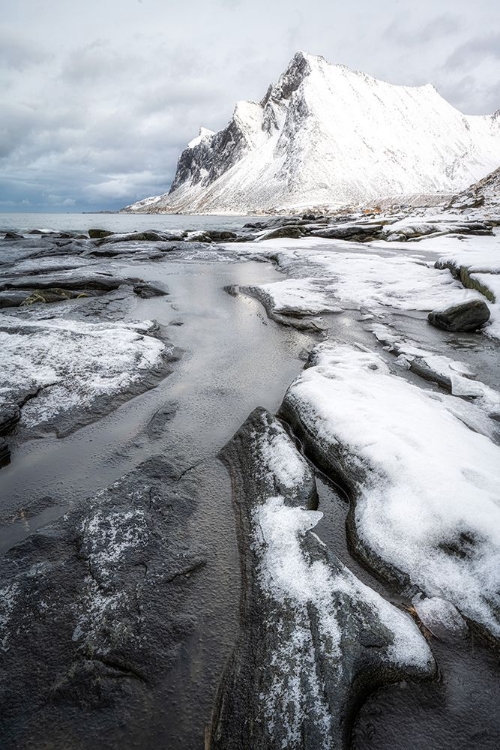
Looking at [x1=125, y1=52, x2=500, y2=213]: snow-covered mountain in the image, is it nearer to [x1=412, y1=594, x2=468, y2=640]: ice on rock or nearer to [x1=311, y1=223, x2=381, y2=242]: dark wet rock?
[x1=311, y1=223, x2=381, y2=242]: dark wet rock

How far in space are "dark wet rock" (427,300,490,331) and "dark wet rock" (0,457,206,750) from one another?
617cm

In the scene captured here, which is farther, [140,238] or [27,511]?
[140,238]

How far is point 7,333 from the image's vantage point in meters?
6.48

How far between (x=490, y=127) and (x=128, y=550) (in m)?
238

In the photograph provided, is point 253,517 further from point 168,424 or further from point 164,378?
point 164,378

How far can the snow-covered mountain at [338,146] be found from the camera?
388 ft

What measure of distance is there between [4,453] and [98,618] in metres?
2.19

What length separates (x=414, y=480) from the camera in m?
2.79

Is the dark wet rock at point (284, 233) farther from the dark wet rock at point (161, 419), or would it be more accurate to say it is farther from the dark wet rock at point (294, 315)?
the dark wet rock at point (161, 419)

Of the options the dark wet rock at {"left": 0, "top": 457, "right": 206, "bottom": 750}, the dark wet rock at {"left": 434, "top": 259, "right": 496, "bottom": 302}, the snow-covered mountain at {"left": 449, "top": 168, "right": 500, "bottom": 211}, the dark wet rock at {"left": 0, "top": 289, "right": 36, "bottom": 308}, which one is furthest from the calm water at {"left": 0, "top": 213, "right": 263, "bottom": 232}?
the dark wet rock at {"left": 0, "top": 457, "right": 206, "bottom": 750}

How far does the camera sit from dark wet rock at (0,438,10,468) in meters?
3.55

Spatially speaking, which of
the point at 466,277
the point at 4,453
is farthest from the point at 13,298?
the point at 466,277

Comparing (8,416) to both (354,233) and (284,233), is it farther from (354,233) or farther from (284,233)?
(354,233)

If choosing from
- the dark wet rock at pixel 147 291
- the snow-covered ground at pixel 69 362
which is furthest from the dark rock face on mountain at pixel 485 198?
the snow-covered ground at pixel 69 362
